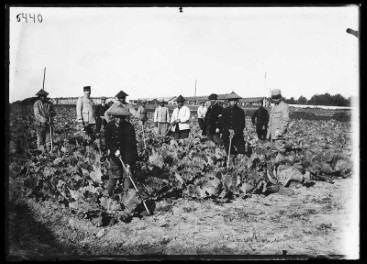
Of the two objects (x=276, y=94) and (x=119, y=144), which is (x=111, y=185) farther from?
(x=276, y=94)

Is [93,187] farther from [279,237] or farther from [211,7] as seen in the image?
[211,7]

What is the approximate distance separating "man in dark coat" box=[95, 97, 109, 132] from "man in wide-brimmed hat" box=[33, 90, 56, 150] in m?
0.67

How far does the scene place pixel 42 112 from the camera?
5527 mm

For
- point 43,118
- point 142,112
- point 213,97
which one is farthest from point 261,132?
point 43,118

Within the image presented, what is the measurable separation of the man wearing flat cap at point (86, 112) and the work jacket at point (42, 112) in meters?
0.43

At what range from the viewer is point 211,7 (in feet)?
17.3

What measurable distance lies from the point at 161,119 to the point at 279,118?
1973 millimetres

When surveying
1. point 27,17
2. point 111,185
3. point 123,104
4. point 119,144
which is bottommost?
point 111,185

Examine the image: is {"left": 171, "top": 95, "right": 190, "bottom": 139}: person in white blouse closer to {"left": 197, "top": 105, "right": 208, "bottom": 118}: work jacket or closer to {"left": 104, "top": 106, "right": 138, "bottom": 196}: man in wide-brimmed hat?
{"left": 197, "top": 105, "right": 208, "bottom": 118}: work jacket

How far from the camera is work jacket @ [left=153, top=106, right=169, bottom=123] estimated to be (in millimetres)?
5859

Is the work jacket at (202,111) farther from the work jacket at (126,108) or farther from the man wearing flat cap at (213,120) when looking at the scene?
the work jacket at (126,108)

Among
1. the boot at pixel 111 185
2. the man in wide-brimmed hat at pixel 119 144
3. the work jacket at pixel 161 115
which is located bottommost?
the boot at pixel 111 185

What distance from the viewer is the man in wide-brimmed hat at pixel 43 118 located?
548 cm

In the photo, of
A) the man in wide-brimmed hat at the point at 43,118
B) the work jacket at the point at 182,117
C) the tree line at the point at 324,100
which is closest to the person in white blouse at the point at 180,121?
the work jacket at the point at 182,117
